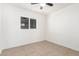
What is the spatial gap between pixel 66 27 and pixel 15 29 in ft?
7.84

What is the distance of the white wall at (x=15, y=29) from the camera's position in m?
2.88

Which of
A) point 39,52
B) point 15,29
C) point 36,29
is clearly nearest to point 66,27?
point 39,52

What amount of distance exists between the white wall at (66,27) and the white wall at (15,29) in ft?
3.66

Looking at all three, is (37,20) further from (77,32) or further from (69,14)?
(77,32)

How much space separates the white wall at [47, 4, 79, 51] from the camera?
2.83 meters

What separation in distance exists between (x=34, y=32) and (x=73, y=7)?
243cm

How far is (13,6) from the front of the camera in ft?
Result: 10.1

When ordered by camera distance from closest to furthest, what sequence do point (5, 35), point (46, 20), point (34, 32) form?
1. point (5, 35)
2. point (34, 32)
3. point (46, 20)

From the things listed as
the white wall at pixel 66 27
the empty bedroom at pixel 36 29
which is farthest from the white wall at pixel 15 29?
the white wall at pixel 66 27

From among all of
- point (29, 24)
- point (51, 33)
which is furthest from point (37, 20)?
point (51, 33)

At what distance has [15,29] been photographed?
10.5ft

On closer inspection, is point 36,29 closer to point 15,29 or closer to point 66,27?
point 15,29

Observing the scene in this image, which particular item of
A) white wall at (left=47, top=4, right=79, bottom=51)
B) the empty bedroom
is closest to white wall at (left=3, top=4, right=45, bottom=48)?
the empty bedroom

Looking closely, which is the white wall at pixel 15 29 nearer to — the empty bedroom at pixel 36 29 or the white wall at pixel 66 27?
the empty bedroom at pixel 36 29
